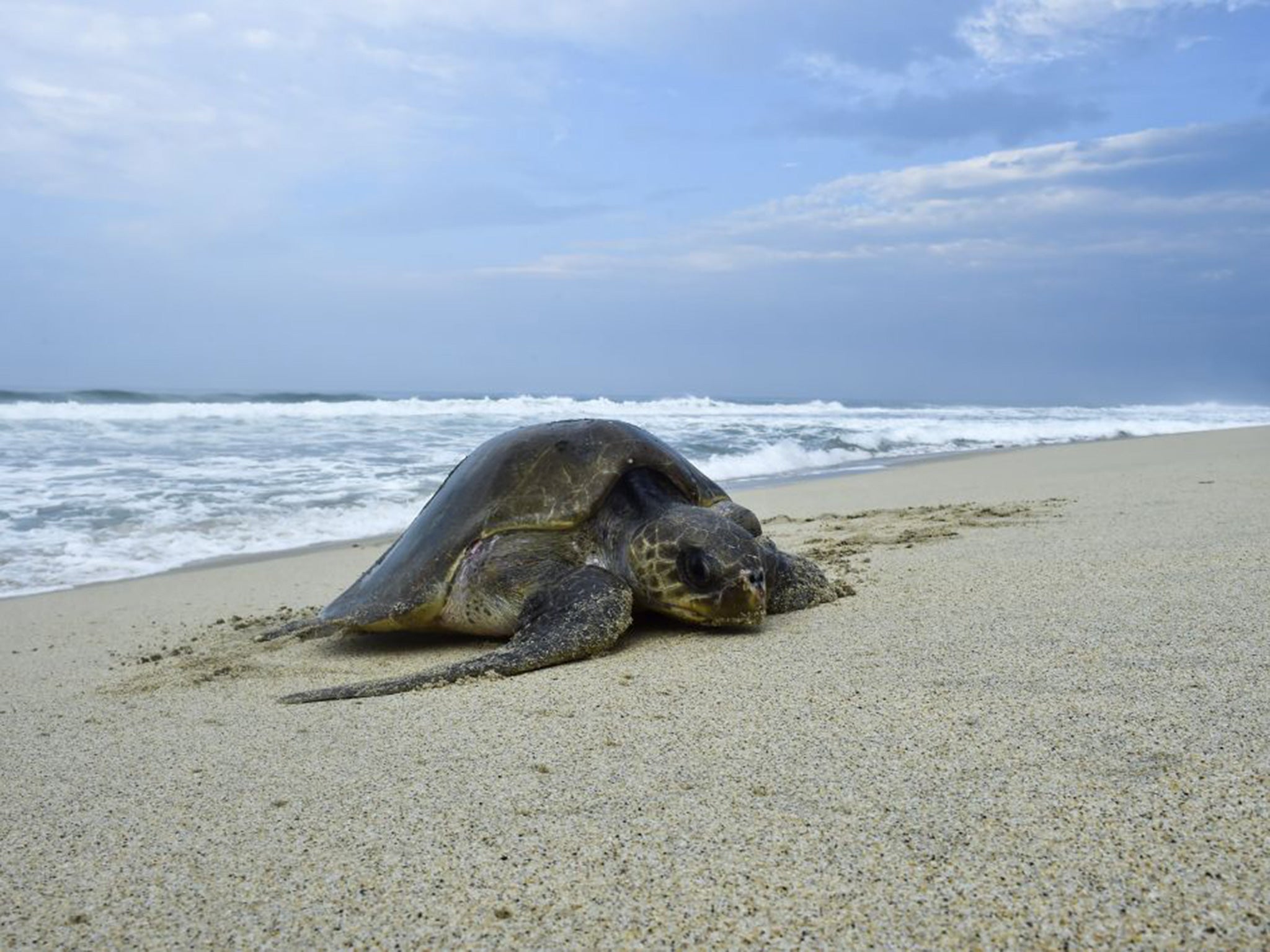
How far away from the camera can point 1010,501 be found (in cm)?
836

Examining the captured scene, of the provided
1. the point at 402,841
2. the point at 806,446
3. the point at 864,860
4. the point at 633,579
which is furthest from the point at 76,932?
the point at 806,446

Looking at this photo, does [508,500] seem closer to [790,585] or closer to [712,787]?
[790,585]

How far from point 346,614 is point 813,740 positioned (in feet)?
9.03

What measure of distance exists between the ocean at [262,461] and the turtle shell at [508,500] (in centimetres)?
365

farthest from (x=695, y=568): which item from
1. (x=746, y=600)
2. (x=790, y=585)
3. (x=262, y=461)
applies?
(x=262, y=461)

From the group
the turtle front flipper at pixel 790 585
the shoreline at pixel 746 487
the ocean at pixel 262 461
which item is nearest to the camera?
the turtle front flipper at pixel 790 585

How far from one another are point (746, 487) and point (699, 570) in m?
8.44

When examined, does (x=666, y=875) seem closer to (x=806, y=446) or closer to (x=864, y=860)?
(x=864, y=860)

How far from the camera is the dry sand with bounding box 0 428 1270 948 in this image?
5.42ft

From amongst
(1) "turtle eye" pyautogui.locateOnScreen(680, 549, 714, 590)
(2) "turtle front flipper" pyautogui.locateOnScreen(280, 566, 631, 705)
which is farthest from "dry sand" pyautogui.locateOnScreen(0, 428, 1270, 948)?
(1) "turtle eye" pyautogui.locateOnScreen(680, 549, 714, 590)

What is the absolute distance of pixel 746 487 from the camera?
12.4m

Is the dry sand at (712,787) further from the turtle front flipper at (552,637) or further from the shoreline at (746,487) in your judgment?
the shoreline at (746,487)

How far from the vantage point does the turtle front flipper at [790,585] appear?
14.4ft

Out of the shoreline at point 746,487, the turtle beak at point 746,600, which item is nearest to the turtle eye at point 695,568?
the turtle beak at point 746,600
